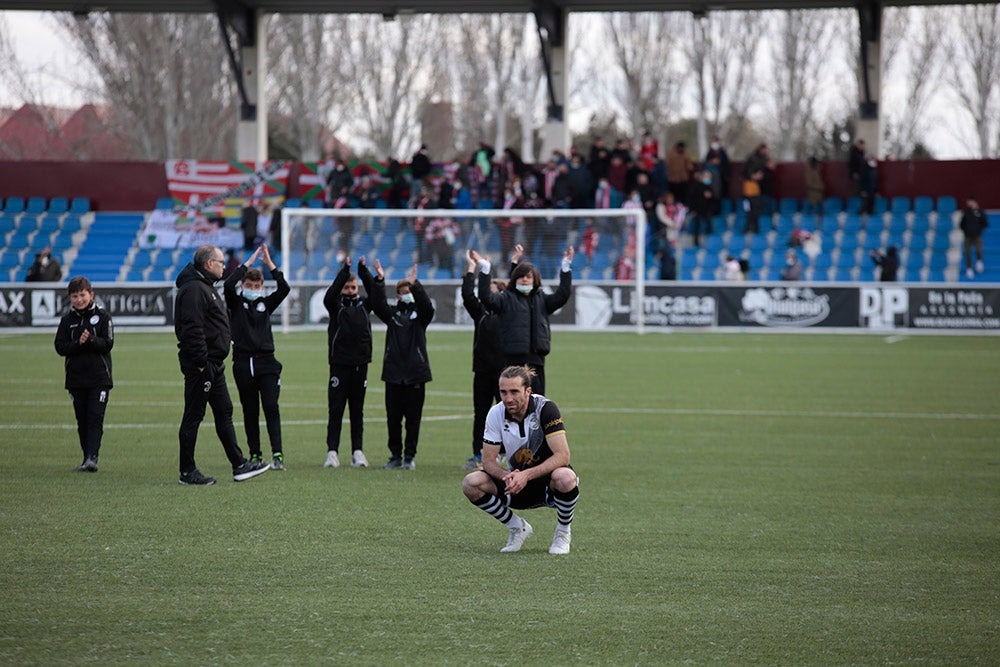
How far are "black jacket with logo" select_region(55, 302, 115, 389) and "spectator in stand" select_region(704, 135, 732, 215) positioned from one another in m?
27.9

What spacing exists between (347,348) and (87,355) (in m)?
2.45

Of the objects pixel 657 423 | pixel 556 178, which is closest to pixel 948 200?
pixel 556 178

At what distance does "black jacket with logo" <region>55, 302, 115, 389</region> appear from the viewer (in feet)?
39.0

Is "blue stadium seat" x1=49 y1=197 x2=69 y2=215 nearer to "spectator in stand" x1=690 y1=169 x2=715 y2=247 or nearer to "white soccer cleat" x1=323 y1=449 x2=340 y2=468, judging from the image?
"spectator in stand" x1=690 y1=169 x2=715 y2=247

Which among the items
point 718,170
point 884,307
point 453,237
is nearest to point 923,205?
point 718,170

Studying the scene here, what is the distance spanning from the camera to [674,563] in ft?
27.7

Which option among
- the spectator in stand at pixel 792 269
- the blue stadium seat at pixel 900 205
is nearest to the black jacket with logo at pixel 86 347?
the spectator in stand at pixel 792 269

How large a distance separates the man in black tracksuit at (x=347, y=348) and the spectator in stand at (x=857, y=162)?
1090 inches

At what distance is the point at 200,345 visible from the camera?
35.9 ft

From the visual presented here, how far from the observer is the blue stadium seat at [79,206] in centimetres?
4169

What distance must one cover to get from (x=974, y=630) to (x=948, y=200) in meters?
34.5

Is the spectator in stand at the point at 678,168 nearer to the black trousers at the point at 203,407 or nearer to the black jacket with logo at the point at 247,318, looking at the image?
the black jacket with logo at the point at 247,318

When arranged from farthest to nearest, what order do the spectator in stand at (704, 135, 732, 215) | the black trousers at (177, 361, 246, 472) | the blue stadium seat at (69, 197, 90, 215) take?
the blue stadium seat at (69, 197, 90, 215)
the spectator in stand at (704, 135, 732, 215)
the black trousers at (177, 361, 246, 472)

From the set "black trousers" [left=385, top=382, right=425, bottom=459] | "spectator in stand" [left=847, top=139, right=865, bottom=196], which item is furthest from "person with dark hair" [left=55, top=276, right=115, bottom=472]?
"spectator in stand" [left=847, top=139, right=865, bottom=196]
